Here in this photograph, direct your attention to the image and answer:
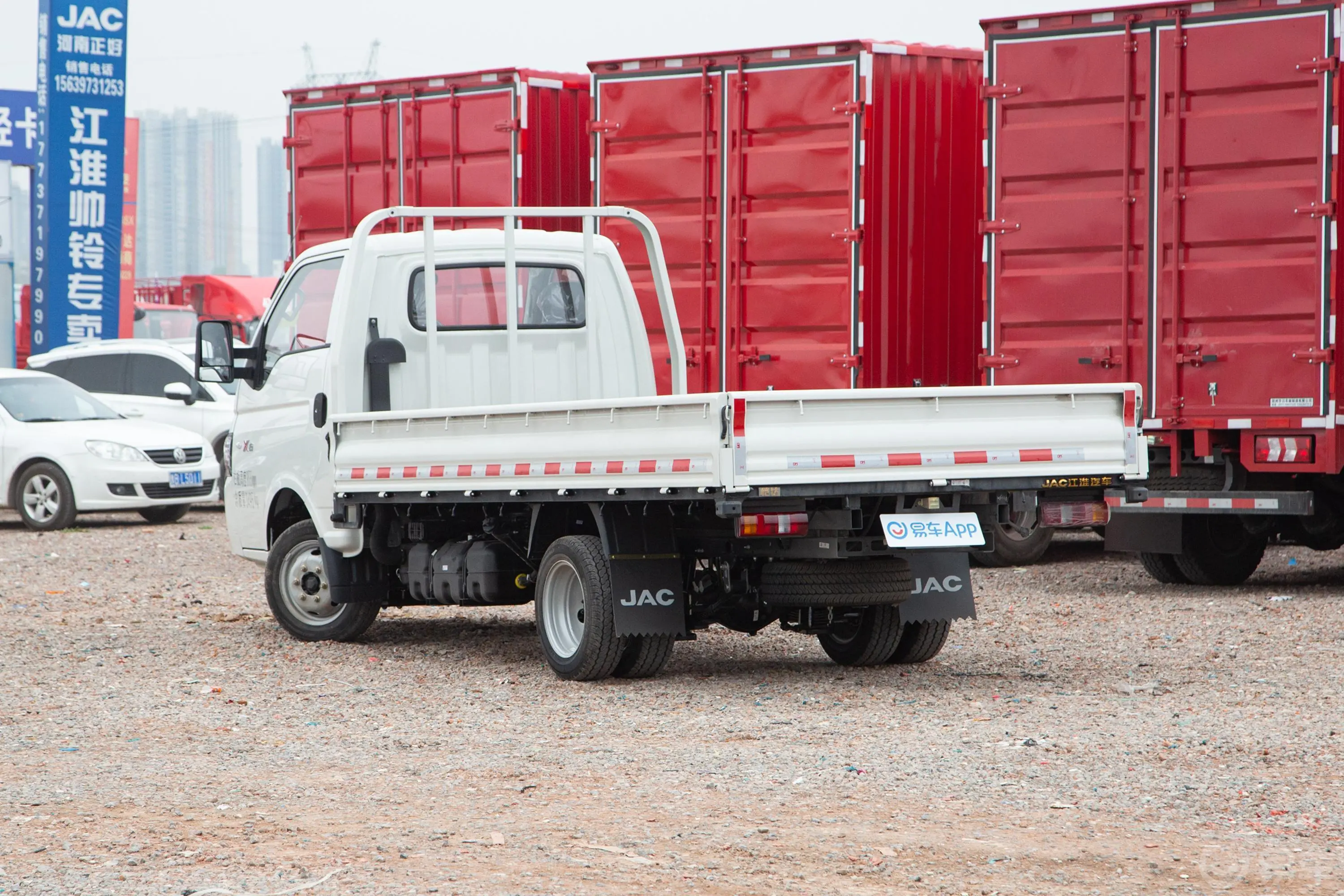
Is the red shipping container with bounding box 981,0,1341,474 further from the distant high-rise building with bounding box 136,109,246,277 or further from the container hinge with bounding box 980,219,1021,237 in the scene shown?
the distant high-rise building with bounding box 136,109,246,277

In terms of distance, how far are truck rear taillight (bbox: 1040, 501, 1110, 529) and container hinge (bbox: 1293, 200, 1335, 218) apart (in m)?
3.84

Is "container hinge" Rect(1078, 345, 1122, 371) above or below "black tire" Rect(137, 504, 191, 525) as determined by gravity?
above

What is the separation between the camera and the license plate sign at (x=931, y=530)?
7363 millimetres

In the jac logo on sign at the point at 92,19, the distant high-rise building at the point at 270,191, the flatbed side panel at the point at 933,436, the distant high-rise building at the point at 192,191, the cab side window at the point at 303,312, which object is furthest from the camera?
the distant high-rise building at the point at 192,191

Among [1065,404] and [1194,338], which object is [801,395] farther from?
[1194,338]

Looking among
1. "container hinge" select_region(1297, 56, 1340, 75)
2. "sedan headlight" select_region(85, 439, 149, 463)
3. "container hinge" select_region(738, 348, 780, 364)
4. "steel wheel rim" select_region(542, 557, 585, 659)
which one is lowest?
"steel wheel rim" select_region(542, 557, 585, 659)

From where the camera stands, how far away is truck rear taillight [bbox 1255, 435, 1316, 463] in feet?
35.6

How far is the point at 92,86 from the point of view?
80.8 feet

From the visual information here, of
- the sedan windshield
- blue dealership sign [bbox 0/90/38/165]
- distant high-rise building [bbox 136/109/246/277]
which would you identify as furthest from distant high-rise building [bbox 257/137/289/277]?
the sedan windshield

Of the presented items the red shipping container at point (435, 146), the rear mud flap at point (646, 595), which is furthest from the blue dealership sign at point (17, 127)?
the rear mud flap at point (646, 595)

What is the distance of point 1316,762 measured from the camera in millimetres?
6090

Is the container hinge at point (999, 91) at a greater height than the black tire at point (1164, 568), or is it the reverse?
the container hinge at point (999, 91)

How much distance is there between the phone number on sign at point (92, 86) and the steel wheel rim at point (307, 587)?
16702 millimetres

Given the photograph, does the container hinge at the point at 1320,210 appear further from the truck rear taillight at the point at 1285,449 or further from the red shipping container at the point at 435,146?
the red shipping container at the point at 435,146
